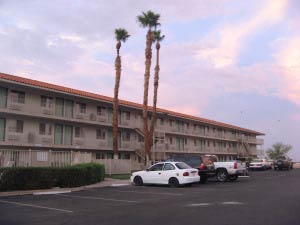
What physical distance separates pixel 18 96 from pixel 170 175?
18135 mm

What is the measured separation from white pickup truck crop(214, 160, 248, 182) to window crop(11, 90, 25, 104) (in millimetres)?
17684

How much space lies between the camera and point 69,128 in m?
40.4

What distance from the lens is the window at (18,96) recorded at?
3431cm

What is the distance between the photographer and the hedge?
64.4 ft

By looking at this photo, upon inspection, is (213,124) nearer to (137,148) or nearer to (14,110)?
(137,148)

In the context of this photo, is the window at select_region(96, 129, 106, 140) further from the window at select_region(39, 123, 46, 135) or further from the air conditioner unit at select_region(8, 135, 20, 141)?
the air conditioner unit at select_region(8, 135, 20, 141)

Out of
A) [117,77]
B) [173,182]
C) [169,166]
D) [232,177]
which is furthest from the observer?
[117,77]

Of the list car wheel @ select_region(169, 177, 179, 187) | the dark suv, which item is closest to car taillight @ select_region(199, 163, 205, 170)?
the dark suv

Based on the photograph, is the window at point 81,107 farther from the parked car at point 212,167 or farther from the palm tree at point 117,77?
the parked car at point 212,167

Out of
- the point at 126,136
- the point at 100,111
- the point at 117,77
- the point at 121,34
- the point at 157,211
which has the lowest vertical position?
the point at 157,211

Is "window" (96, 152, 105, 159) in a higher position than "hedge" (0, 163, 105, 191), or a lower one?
higher

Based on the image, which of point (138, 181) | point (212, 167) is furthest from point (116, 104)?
point (138, 181)

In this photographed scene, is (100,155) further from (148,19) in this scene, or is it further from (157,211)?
(157,211)

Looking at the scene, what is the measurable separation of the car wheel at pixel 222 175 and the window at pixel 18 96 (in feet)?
59.2
